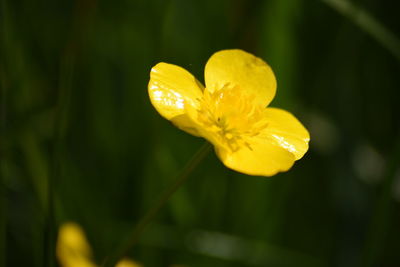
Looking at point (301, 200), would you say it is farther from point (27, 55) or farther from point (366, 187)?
point (27, 55)

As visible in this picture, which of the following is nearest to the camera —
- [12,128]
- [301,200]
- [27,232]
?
[12,128]

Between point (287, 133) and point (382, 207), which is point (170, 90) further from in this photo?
point (382, 207)

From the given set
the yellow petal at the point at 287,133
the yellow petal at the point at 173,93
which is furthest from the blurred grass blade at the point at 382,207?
the yellow petal at the point at 173,93

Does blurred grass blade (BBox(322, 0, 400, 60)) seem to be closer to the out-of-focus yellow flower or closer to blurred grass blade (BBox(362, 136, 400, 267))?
blurred grass blade (BBox(362, 136, 400, 267))

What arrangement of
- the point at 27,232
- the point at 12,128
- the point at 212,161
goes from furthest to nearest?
1. the point at 212,161
2. the point at 27,232
3. the point at 12,128

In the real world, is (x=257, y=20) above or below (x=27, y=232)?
above

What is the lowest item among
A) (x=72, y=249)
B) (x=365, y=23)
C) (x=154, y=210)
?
(x=72, y=249)

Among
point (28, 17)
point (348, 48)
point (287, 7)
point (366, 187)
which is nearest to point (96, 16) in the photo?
point (28, 17)

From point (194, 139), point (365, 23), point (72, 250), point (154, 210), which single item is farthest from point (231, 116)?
point (194, 139)
